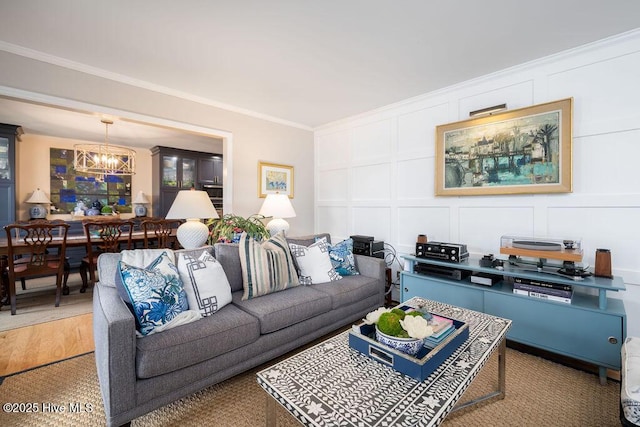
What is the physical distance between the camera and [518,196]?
8.57 feet

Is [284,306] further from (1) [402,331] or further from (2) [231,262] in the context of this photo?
(1) [402,331]

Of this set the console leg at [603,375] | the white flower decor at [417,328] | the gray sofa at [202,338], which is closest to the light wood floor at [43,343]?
the gray sofa at [202,338]

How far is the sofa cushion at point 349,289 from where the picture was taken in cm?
232

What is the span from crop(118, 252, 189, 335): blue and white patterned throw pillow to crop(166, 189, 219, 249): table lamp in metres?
0.90

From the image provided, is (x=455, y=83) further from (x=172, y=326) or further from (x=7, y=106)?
(x=7, y=106)

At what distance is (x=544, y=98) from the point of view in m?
2.46

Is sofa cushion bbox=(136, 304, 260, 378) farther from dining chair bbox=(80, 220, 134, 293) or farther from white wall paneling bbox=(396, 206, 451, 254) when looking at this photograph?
dining chair bbox=(80, 220, 134, 293)

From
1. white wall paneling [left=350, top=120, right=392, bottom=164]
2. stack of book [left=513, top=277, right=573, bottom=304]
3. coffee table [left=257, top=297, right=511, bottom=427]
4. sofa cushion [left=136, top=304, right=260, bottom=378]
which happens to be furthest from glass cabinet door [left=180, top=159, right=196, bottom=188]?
stack of book [left=513, top=277, right=573, bottom=304]

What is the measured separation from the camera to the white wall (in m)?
2.14

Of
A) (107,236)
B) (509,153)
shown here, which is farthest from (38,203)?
(509,153)

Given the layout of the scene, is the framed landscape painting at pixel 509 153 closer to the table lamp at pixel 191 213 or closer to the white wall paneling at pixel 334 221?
the white wall paneling at pixel 334 221

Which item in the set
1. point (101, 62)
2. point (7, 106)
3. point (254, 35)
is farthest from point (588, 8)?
point (7, 106)

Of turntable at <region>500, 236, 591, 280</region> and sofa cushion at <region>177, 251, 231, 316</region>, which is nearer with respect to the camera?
sofa cushion at <region>177, 251, 231, 316</region>

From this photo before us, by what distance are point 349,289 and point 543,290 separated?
1.50 metres
